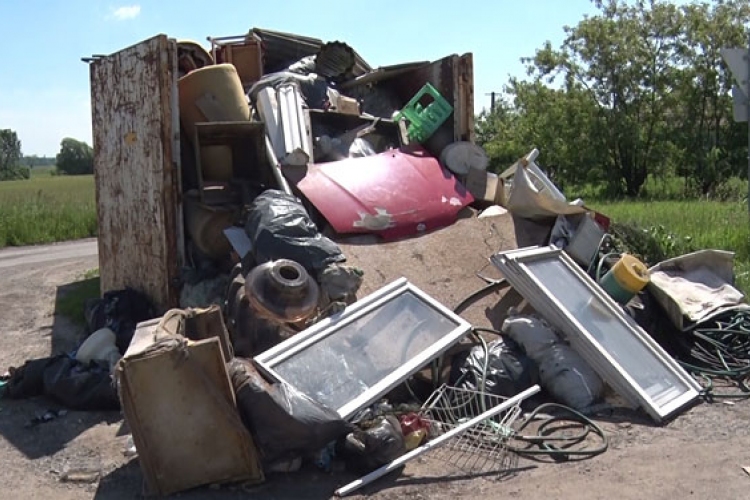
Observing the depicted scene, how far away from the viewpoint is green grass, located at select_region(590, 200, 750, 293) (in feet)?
27.7

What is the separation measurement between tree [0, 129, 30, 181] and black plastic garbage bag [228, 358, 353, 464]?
65.8m

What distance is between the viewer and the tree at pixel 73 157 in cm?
6800

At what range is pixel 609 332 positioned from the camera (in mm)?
5707

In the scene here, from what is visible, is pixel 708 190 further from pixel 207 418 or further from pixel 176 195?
pixel 207 418

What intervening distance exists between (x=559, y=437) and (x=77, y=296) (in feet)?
21.0

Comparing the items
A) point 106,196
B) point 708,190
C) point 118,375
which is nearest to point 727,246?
point 106,196

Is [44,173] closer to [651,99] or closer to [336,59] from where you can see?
[651,99]

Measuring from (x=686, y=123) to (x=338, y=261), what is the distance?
594 inches

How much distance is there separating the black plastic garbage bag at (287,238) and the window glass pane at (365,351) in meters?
0.74

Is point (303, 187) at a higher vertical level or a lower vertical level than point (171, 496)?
higher

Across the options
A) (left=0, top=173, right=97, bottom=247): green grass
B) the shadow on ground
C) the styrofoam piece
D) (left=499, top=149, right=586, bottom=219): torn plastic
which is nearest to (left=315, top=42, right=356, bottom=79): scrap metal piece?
the styrofoam piece

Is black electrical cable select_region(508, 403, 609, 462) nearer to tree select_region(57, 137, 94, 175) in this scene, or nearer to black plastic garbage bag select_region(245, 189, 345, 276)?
black plastic garbage bag select_region(245, 189, 345, 276)

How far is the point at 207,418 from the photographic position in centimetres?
405

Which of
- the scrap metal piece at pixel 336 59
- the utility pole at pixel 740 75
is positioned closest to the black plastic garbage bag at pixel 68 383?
the scrap metal piece at pixel 336 59
